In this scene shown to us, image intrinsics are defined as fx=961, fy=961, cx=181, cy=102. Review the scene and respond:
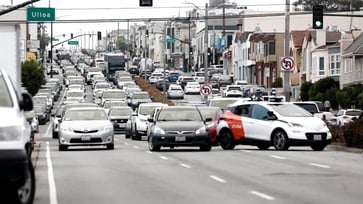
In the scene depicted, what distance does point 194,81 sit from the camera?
105500 millimetres

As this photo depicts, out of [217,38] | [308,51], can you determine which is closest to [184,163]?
Result: [308,51]

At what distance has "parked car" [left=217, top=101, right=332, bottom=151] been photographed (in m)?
30.8

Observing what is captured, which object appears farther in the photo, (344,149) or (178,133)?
(344,149)

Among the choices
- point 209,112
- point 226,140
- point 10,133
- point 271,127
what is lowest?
point 226,140

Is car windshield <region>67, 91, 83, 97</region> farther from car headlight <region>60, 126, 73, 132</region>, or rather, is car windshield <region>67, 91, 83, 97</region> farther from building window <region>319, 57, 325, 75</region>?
car headlight <region>60, 126, 73, 132</region>

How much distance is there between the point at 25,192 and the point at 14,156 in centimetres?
97

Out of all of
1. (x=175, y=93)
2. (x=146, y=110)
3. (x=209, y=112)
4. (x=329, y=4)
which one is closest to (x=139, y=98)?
(x=175, y=93)

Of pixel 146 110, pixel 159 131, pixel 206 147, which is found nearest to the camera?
pixel 159 131

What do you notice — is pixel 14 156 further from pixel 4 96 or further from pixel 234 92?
pixel 234 92

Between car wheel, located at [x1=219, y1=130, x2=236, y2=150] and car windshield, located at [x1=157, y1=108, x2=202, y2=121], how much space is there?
1.34 metres

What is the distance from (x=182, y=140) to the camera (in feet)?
98.1

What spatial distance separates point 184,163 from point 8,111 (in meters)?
12.4

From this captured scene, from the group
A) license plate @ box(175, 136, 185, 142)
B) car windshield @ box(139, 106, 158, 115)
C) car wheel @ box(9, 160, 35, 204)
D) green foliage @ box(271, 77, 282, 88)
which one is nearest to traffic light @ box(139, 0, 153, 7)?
car windshield @ box(139, 106, 158, 115)

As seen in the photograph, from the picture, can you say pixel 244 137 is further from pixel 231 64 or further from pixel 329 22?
pixel 231 64
